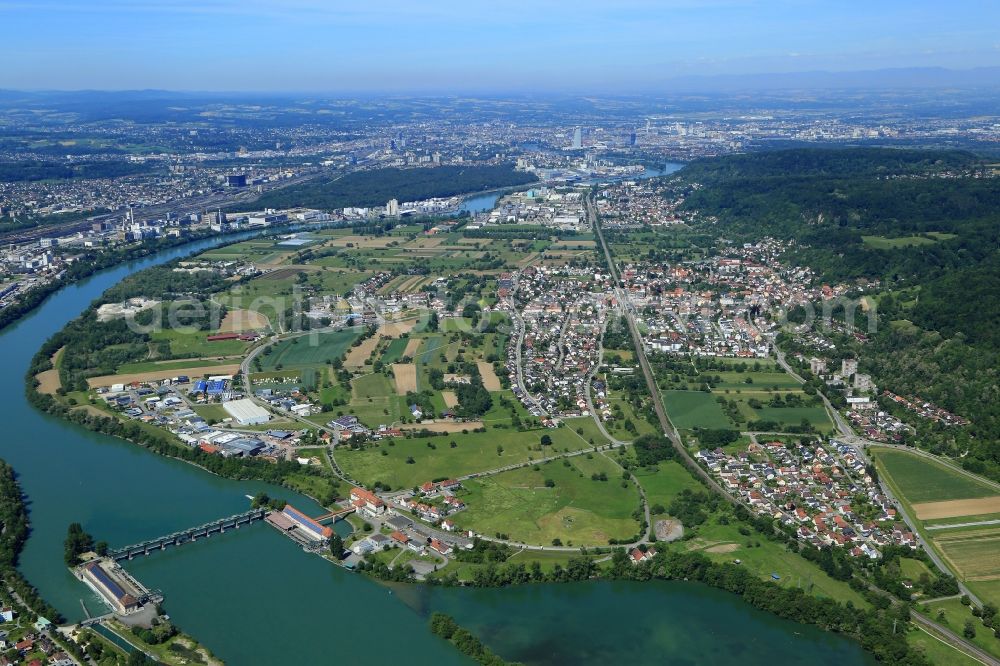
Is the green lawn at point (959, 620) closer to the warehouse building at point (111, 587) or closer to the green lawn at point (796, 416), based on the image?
the green lawn at point (796, 416)

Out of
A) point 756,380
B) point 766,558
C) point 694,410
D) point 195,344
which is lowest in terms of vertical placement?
point 766,558

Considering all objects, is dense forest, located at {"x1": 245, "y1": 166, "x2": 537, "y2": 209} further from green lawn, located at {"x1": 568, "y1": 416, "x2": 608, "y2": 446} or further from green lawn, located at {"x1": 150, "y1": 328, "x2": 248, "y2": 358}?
green lawn, located at {"x1": 568, "y1": 416, "x2": 608, "y2": 446}

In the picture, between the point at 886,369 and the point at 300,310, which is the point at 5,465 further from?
the point at 886,369

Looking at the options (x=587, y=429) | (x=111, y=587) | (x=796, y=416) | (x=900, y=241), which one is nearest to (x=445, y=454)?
(x=587, y=429)

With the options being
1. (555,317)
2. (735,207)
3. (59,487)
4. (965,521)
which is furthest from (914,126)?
(59,487)

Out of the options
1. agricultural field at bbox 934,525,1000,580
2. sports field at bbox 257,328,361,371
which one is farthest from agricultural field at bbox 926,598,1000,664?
sports field at bbox 257,328,361,371

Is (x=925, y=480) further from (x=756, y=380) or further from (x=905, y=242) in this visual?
(x=905, y=242)

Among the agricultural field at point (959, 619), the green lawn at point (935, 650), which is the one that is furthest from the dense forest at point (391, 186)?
the green lawn at point (935, 650)
